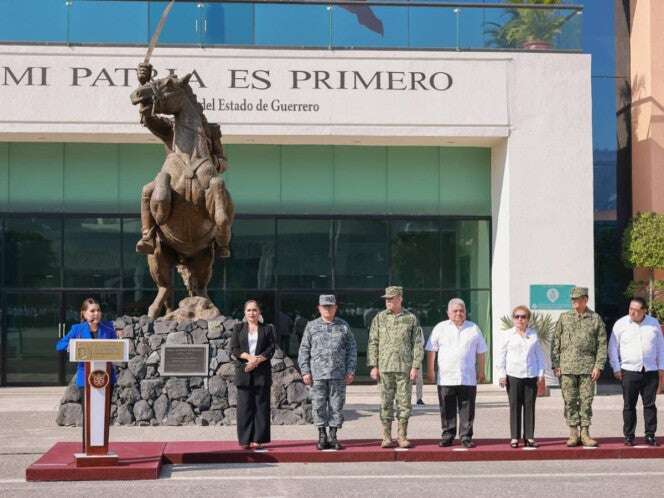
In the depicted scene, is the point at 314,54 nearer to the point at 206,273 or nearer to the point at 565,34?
the point at 565,34

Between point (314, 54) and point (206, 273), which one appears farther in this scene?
point (314, 54)

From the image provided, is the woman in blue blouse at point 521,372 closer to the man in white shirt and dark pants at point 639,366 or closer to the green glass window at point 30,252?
the man in white shirt and dark pants at point 639,366

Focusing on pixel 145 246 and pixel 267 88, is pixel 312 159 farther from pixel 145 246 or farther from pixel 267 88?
pixel 145 246

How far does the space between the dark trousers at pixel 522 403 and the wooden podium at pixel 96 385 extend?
14.0 feet

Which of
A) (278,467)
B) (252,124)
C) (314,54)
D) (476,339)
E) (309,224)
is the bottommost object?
(278,467)

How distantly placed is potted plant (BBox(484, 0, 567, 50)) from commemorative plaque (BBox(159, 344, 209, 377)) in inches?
460

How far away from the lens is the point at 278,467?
Answer: 37.1 feet

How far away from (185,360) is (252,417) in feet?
10.7

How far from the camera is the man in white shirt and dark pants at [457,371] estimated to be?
1227 centimetres

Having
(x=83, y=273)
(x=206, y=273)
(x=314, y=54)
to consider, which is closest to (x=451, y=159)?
(x=314, y=54)

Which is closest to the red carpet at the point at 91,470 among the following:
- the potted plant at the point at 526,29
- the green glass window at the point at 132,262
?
the green glass window at the point at 132,262

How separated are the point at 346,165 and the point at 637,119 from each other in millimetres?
6802

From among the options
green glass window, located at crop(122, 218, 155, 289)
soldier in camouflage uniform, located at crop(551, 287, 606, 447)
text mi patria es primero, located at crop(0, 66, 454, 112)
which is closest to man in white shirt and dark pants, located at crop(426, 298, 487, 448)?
soldier in camouflage uniform, located at crop(551, 287, 606, 447)

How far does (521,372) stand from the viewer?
12.3 m
